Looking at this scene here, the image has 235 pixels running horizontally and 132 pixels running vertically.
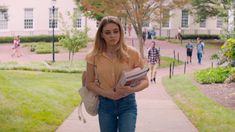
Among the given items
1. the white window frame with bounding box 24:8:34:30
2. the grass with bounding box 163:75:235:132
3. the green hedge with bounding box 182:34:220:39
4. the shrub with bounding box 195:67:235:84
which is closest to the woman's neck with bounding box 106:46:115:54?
the grass with bounding box 163:75:235:132

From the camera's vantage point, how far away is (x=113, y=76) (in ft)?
16.2

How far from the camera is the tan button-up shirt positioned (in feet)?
16.3

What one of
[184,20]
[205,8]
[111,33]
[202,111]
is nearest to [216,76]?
[202,111]

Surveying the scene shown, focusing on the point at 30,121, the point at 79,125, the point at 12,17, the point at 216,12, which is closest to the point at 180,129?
the point at 79,125

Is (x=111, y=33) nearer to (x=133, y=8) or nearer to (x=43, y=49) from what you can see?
(x=133, y=8)

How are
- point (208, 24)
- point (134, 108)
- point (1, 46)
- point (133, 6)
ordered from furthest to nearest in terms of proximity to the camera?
point (208, 24), point (1, 46), point (133, 6), point (134, 108)

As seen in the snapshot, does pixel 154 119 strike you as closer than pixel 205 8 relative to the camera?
Yes

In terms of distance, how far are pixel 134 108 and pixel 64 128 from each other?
158 inches

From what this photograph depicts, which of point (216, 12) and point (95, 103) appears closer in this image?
point (95, 103)

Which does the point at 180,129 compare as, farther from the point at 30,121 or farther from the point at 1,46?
the point at 1,46

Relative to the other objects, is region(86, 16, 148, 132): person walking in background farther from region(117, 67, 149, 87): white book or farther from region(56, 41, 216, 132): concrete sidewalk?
region(56, 41, 216, 132): concrete sidewalk

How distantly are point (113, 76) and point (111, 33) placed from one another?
432 mm

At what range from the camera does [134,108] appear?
4941mm

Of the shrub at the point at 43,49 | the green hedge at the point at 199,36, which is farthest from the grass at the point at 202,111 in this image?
the green hedge at the point at 199,36
